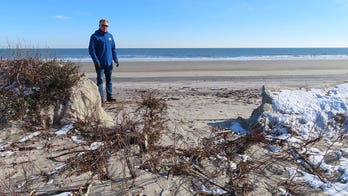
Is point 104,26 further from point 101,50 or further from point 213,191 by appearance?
point 213,191

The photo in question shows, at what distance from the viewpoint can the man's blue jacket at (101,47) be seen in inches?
282

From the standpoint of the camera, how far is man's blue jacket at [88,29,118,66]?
715cm

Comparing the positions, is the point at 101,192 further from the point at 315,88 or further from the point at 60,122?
the point at 315,88

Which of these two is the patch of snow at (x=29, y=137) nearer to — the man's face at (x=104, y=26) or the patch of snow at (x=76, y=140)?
the patch of snow at (x=76, y=140)

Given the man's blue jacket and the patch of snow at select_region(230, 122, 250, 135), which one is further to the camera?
the man's blue jacket

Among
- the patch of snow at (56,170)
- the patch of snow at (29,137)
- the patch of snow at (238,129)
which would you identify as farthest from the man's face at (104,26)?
the patch of snow at (56,170)

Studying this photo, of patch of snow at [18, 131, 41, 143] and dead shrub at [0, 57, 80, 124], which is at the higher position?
dead shrub at [0, 57, 80, 124]

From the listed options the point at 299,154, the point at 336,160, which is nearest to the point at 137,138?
the point at 299,154

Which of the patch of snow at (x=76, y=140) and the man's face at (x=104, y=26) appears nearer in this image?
the patch of snow at (x=76, y=140)

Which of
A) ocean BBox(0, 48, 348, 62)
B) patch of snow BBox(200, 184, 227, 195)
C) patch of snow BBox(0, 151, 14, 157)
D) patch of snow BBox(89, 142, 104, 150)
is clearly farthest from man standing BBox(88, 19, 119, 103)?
patch of snow BBox(200, 184, 227, 195)

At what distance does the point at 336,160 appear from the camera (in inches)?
168

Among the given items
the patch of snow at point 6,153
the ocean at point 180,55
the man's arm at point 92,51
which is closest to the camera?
the patch of snow at point 6,153

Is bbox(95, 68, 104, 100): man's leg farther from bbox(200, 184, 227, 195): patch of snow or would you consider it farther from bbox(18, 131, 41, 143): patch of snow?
bbox(200, 184, 227, 195): patch of snow

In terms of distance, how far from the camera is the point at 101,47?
727cm
